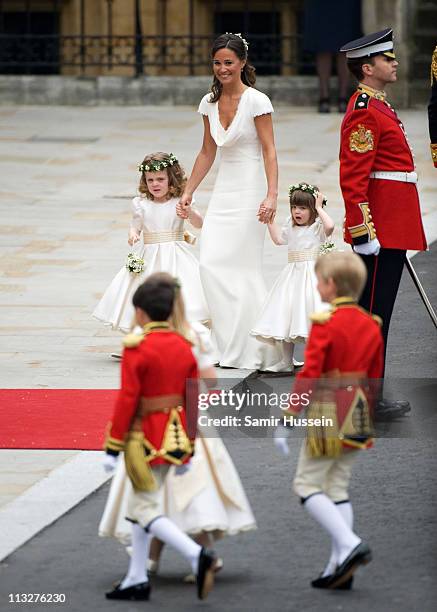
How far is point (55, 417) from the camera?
8250 millimetres

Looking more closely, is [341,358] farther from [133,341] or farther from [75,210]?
[75,210]

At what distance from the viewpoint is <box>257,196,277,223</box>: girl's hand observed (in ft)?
29.7

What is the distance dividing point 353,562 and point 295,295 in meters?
3.58

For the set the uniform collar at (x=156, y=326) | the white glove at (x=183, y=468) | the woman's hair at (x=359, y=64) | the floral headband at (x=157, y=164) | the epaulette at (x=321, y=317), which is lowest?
the white glove at (x=183, y=468)

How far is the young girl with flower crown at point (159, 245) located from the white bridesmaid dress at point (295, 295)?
0.49 metres

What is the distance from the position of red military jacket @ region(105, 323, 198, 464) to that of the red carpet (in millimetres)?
2024

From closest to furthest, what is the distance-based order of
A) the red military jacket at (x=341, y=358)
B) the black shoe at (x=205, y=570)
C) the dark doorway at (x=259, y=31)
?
1. the black shoe at (x=205, y=570)
2. the red military jacket at (x=341, y=358)
3. the dark doorway at (x=259, y=31)

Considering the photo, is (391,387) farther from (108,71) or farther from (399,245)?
(108,71)

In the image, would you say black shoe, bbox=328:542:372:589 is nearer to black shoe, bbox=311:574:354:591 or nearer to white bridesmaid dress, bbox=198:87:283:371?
black shoe, bbox=311:574:354:591

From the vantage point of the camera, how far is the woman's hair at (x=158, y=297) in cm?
570

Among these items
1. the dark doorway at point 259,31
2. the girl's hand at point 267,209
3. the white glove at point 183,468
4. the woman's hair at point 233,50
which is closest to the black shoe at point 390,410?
the girl's hand at point 267,209

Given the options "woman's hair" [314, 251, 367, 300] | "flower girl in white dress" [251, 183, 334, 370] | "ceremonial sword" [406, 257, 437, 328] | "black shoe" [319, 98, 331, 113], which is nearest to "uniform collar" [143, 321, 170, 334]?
"woman's hair" [314, 251, 367, 300]

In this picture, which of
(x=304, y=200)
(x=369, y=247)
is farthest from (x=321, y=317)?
(x=304, y=200)

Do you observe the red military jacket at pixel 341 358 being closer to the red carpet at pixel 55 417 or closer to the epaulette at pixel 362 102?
the red carpet at pixel 55 417
